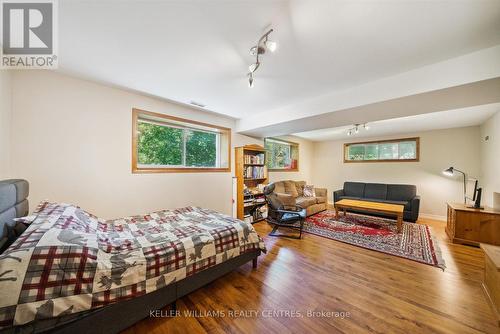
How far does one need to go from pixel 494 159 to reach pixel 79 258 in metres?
5.73

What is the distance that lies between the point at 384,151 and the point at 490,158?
214 centimetres

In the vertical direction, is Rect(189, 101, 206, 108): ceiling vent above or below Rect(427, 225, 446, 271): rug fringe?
above

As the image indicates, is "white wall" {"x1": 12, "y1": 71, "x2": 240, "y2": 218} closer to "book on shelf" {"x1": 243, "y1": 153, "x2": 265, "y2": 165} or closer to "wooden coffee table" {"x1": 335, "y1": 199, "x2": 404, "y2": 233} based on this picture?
"book on shelf" {"x1": 243, "y1": 153, "x2": 265, "y2": 165}

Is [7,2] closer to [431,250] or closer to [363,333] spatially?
[363,333]

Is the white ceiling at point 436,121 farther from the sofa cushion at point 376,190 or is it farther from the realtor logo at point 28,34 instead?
the realtor logo at point 28,34

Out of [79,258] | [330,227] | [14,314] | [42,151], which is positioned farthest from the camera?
[330,227]

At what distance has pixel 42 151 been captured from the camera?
80.7 inches

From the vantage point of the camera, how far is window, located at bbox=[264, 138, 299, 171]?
17.3 feet

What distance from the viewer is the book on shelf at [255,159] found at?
4212 millimetres

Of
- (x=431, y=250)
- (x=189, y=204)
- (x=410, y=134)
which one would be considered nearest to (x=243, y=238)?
(x=189, y=204)

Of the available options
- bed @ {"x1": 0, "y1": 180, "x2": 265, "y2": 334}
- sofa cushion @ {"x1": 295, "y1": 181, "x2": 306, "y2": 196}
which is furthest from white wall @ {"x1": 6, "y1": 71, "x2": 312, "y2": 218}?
sofa cushion @ {"x1": 295, "y1": 181, "x2": 306, "y2": 196}

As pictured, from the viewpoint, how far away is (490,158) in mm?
3326

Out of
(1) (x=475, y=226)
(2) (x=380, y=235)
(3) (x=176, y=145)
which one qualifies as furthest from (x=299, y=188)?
Result: (3) (x=176, y=145)

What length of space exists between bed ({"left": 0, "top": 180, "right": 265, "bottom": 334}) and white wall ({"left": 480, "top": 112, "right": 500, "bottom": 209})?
14.5 ft
